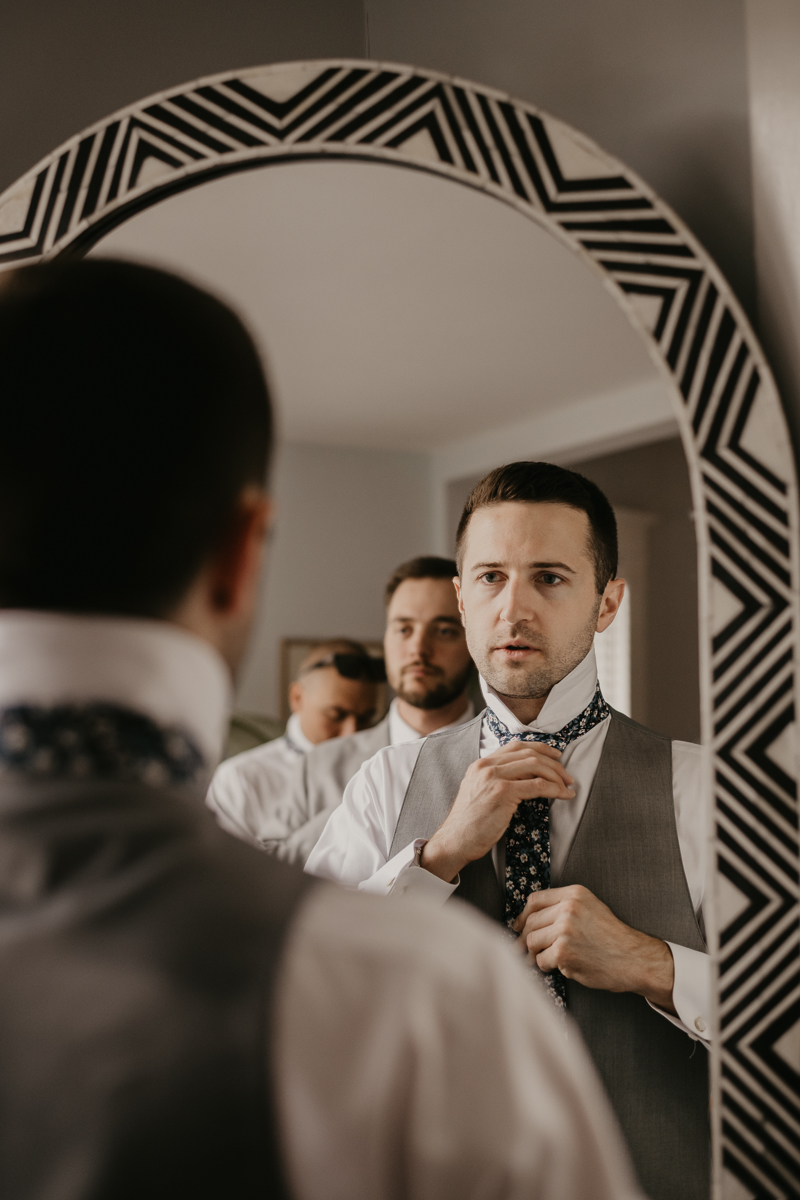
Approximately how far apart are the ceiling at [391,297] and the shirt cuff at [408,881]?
1.38 feet

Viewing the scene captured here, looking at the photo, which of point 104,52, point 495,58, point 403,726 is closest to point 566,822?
point 403,726

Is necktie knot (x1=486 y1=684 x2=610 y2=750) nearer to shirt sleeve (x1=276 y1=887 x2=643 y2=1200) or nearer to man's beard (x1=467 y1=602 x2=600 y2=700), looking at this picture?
man's beard (x1=467 y1=602 x2=600 y2=700)

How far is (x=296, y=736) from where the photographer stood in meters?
1.12

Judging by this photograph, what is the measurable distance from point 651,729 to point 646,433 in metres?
0.27

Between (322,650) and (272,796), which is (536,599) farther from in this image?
(272,796)

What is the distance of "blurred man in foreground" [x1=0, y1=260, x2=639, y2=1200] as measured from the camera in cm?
37

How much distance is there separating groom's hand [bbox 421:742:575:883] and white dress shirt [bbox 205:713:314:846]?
22 centimetres

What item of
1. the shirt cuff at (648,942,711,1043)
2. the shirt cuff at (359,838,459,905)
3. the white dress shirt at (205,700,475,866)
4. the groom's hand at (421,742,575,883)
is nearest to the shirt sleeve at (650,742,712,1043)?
the shirt cuff at (648,942,711,1043)

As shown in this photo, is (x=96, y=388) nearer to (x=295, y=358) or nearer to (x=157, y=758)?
(x=157, y=758)

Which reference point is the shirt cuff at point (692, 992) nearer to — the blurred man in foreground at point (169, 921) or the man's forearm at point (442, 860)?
the man's forearm at point (442, 860)

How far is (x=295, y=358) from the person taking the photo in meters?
1.04

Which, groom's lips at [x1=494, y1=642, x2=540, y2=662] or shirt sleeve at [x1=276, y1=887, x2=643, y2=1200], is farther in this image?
groom's lips at [x1=494, y1=642, x2=540, y2=662]

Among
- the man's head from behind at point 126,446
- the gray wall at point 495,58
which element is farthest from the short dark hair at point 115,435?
the gray wall at point 495,58

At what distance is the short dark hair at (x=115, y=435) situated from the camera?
42cm
